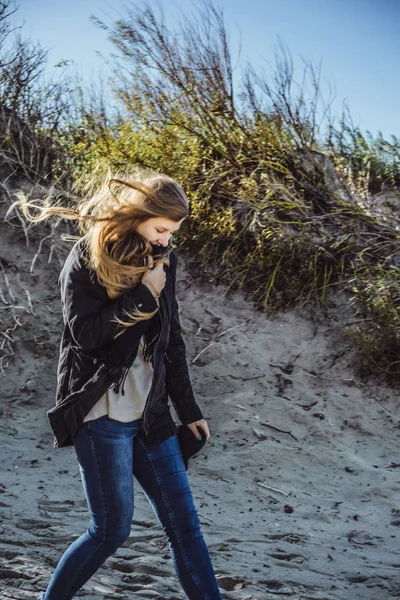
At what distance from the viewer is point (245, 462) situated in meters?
5.33

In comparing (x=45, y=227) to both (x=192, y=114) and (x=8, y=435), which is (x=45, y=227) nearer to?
(x=192, y=114)

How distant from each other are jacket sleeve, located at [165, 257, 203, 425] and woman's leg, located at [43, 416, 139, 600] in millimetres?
294

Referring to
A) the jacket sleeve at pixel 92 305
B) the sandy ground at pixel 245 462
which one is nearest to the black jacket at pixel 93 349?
the jacket sleeve at pixel 92 305

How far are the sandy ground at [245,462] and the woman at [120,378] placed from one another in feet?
2.87

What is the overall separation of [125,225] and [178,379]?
63 cm

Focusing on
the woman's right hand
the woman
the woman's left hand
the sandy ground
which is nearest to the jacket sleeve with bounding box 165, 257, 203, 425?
the woman's left hand

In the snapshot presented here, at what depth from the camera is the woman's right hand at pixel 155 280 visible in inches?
90.1

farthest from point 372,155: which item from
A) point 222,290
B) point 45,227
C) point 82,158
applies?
point 45,227

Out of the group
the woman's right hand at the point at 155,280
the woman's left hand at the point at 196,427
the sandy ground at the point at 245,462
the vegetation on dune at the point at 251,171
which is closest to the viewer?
the woman's right hand at the point at 155,280

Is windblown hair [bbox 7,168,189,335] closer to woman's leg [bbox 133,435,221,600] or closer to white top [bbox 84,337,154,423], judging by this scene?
white top [bbox 84,337,154,423]

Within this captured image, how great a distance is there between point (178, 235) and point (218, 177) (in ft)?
2.42

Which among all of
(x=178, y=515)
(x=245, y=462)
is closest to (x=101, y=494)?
(x=178, y=515)

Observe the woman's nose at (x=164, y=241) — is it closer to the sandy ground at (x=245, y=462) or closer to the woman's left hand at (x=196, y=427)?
the woman's left hand at (x=196, y=427)

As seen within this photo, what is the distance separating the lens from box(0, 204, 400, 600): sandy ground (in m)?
3.44
